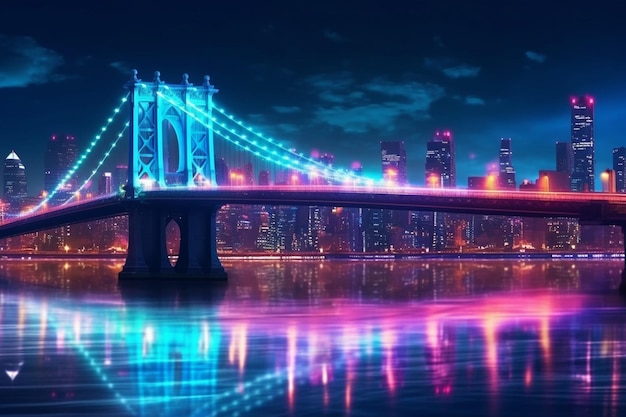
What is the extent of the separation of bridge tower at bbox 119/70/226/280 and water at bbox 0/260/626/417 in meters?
12.1

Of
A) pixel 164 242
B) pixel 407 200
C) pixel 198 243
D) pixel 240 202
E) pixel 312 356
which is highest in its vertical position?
pixel 240 202

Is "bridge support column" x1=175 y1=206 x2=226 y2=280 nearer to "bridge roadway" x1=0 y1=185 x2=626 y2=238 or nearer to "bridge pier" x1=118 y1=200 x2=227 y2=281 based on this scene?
"bridge pier" x1=118 y1=200 x2=227 y2=281

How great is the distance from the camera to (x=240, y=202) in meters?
63.2

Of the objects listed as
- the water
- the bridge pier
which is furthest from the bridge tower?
the water

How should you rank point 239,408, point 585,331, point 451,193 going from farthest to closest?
point 451,193 < point 585,331 < point 239,408

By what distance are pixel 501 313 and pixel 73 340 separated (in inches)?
772

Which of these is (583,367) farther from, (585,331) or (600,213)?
(600,213)

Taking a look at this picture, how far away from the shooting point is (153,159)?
7144cm

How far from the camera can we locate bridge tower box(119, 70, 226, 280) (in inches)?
2571

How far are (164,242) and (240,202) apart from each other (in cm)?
679

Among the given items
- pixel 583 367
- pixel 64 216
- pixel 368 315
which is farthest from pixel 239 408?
pixel 64 216

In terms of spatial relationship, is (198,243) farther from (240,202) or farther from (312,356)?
(312,356)

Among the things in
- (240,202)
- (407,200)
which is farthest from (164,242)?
(407,200)

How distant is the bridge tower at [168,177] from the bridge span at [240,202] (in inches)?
2.7
